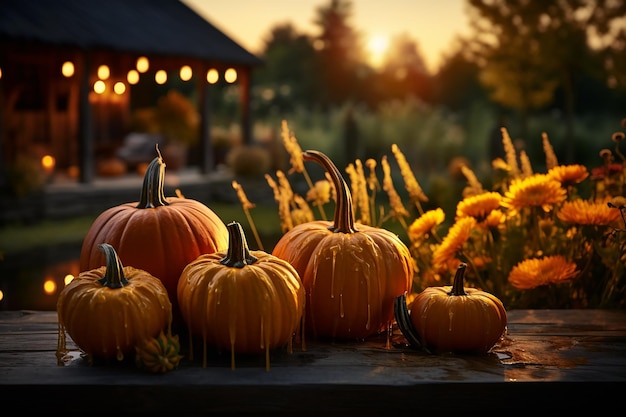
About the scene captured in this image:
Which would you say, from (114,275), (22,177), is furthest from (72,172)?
(114,275)

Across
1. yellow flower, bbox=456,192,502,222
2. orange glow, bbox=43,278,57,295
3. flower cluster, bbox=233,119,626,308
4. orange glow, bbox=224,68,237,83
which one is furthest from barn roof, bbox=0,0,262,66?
yellow flower, bbox=456,192,502,222

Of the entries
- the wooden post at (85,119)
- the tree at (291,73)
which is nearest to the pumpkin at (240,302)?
the wooden post at (85,119)

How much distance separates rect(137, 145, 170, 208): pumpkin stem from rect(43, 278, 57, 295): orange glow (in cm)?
458

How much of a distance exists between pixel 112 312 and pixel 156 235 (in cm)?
47

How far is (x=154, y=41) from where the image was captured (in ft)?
48.9

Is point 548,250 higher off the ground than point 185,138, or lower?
lower

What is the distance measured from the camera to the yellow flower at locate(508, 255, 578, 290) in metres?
3.29

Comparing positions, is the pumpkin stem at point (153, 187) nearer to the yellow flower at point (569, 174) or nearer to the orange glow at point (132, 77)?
the yellow flower at point (569, 174)

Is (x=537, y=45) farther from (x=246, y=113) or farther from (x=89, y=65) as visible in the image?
(x=89, y=65)

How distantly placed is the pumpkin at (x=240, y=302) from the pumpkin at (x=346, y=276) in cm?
21

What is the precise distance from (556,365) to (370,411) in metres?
0.61

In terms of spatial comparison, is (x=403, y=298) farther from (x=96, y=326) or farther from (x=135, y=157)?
(x=135, y=157)

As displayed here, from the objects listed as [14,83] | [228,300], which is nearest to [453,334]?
[228,300]

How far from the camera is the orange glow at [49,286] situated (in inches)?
284
